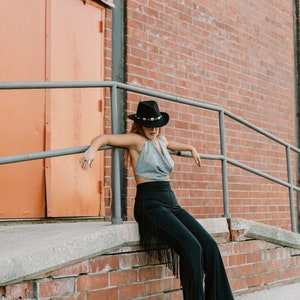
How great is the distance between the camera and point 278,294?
18.3 ft

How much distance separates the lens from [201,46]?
6.93 m

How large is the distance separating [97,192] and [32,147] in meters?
0.79

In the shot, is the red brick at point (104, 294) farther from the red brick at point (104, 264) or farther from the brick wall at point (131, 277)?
the red brick at point (104, 264)

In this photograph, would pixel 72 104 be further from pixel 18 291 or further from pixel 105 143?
pixel 18 291

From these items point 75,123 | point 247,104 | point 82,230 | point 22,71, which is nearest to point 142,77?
point 75,123

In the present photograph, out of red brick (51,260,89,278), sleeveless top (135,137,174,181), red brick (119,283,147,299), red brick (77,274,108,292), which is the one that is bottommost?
red brick (119,283,147,299)

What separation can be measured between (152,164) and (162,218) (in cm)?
38

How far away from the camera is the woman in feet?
13.3

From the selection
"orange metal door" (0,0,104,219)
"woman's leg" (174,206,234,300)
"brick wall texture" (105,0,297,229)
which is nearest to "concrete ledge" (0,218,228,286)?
"woman's leg" (174,206,234,300)

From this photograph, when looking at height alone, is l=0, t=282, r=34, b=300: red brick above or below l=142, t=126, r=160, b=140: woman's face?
below

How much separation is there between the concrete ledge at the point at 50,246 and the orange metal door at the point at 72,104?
2.89 feet

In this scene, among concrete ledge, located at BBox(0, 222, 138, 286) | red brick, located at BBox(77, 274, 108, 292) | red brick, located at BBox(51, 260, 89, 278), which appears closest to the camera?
concrete ledge, located at BBox(0, 222, 138, 286)

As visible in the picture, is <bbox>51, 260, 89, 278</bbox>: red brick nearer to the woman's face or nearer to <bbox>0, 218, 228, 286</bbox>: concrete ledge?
<bbox>0, 218, 228, 286</bbox>: concrete ledge

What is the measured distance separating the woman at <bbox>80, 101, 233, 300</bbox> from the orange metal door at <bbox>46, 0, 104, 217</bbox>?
44.6 inches
